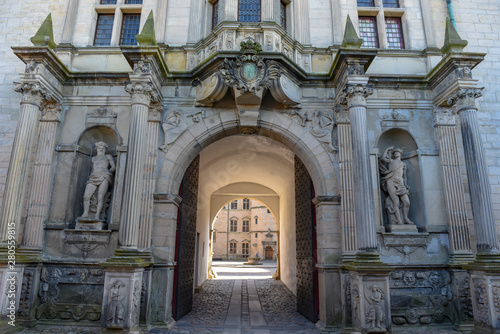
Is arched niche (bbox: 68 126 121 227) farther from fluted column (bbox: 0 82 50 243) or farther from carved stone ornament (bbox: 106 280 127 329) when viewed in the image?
carved stone ornament (bbox: 106 280 127 329)

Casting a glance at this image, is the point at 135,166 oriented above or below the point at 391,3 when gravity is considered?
below

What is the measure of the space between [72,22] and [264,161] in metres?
7.93

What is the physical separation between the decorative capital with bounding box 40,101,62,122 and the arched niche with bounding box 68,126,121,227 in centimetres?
73

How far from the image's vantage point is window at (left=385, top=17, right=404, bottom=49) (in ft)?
30.5

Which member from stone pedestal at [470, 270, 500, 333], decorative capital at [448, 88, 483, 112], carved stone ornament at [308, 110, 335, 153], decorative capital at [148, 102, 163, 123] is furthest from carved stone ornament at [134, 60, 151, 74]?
stone pedestal at [470, 270, 500, 333]

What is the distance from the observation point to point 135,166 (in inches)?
276

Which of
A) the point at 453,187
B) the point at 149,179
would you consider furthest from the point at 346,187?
the point at 149,179

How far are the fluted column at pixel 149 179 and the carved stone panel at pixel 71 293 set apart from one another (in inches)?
48.2

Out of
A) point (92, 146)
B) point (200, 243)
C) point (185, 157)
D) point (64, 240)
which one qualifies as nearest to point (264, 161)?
point (200, 243)

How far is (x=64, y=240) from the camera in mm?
7566

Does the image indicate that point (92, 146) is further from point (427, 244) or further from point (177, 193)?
point (427, 244)

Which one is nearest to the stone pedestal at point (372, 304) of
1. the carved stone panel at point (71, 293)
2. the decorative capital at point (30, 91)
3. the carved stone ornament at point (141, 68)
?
the carved stone panel at point (71, 293)

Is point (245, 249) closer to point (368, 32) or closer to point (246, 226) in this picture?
point (246, 226)

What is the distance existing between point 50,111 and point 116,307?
508 centimetres
